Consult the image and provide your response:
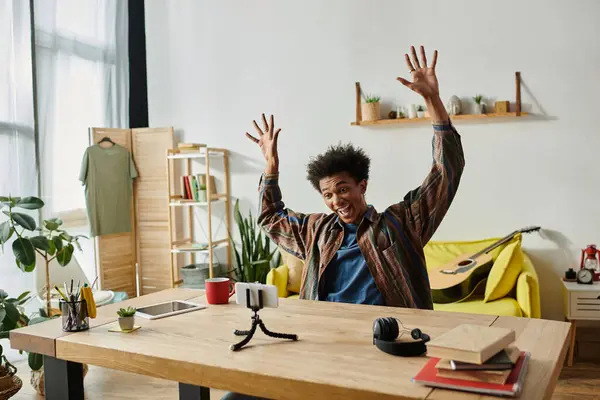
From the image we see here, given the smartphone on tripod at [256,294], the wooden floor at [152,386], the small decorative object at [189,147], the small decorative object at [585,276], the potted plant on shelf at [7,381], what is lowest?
the wooden floor at [152,386]

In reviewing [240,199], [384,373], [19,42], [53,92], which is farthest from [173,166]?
[384,373]

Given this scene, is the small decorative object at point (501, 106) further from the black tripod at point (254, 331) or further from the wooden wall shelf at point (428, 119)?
the black tripod at point (254, 331)

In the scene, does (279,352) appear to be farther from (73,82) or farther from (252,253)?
(73,82)

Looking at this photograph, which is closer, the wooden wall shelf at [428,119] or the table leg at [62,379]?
the table leg at [62,379]

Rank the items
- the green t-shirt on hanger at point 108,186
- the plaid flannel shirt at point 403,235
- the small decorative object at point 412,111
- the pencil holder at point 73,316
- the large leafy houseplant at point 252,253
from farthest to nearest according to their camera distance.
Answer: the green t-shirt on hanger at point 108,186, the large leafy houseplant at point 252,253, the small decorative object at point 412,111, the plaid flannel shirt at point 403,235, the pencil holder at point 73,316

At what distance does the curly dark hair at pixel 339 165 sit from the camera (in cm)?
227

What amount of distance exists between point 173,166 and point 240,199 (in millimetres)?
745

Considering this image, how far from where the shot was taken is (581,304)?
367cm

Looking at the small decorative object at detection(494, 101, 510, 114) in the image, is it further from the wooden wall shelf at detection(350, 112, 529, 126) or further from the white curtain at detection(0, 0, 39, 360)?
the white curtain at detection(0, 0, 39, 360)

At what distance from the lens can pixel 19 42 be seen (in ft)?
14.1

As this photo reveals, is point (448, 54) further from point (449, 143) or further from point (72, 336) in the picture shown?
point (72, 336)

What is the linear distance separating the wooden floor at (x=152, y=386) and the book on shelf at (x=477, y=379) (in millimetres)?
2233

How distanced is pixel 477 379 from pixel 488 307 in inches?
101

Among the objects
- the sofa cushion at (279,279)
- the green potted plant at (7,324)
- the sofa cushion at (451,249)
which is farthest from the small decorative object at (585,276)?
the green potted plant at (7,324)
